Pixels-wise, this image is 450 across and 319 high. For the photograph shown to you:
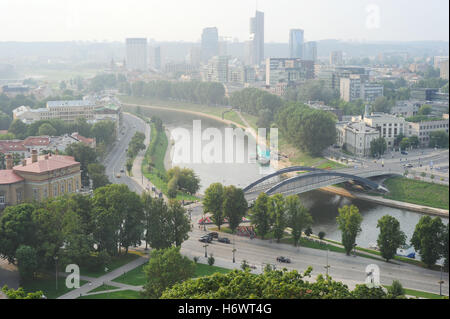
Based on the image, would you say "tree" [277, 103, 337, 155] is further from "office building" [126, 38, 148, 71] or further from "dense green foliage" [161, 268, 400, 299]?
"office building" [126, 38, 148, 71]

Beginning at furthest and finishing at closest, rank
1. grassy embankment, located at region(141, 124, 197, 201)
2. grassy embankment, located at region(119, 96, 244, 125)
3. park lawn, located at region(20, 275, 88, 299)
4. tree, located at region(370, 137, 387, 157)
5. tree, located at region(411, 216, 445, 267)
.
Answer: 1. grassy embankment, located at region(119, 96, 244, 125)
2. tree, located at region(370, 137, 387, 157)
3. grassy embankment, located at region(141, 124, 197, 201)
4. tree, located at region(411, 216, 445, 267)
5. park lawn, located at region(20, 275, 88, 299)

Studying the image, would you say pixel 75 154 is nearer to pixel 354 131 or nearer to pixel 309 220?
pixel 309 220

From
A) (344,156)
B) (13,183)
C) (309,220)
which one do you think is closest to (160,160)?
(344,156)

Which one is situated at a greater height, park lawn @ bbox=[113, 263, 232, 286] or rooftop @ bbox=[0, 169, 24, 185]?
rooftop @ bbox=[0, 169, 24, 185]

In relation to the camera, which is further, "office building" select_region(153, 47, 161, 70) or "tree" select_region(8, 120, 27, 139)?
"office building" select_region(153, 47, 161, 70)

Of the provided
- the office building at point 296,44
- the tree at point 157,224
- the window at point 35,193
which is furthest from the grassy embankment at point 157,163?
the office building at point 296,44

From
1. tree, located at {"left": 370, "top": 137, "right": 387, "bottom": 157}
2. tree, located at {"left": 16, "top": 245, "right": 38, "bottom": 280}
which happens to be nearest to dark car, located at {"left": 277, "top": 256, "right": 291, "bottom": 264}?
tree, located at {"left": 16, "top": 245, "right": 38, "bottom": 280}
